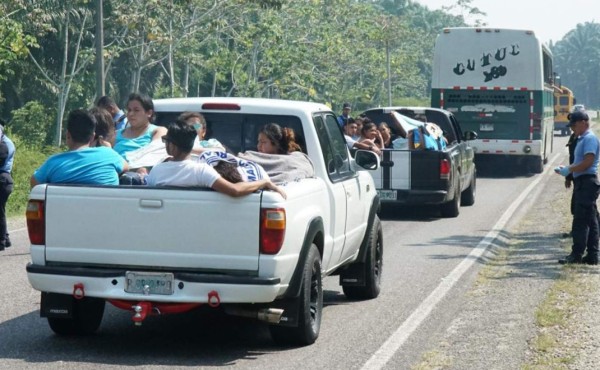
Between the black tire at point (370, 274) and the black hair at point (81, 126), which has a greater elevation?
the black hair at point (81, 126)

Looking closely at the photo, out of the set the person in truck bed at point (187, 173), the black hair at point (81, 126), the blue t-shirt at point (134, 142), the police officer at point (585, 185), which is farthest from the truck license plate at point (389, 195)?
the person in truck bed at point (187, 173)

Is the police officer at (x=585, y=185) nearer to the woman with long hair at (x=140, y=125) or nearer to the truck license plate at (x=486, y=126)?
the woman with long hair at (x=140, y=125)

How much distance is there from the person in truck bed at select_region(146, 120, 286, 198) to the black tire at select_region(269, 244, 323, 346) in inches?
28.1

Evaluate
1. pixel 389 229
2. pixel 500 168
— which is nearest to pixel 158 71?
pixel 500 168

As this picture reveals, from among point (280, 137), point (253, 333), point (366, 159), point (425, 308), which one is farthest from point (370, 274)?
point (280, 137)

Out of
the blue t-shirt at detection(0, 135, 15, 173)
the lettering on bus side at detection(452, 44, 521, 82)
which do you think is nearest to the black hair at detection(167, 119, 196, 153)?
the blue t-shirt at detection(0, 135, 15, 173)

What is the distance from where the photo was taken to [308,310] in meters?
8.84

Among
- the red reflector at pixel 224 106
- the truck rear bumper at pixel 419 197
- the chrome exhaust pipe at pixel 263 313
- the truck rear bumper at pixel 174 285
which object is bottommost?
the truck rear bumper at pixel 419 197

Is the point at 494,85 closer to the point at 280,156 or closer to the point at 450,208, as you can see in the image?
the point at 450,208

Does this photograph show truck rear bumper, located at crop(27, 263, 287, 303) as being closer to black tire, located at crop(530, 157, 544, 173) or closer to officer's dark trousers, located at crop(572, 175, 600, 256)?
officer's dark trousers, located at crop(572, 175, 600, 256)

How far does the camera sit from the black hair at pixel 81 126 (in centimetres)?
909

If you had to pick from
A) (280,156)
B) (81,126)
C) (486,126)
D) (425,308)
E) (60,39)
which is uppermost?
(60,39)

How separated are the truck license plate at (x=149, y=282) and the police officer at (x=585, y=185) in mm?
6634

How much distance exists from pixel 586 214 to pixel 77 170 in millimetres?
6851
